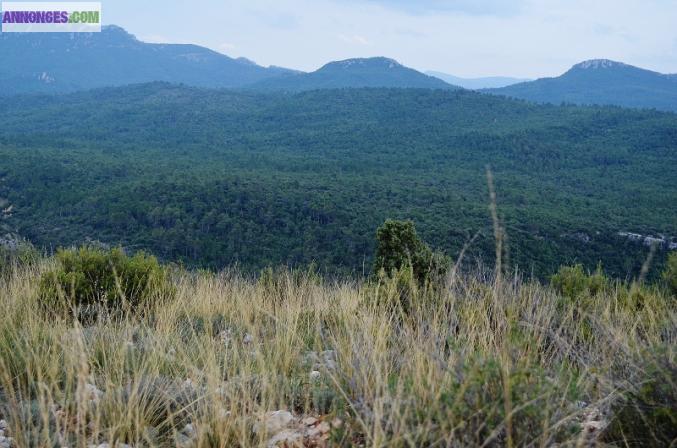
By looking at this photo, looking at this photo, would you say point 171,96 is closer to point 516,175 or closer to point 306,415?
point 516,175

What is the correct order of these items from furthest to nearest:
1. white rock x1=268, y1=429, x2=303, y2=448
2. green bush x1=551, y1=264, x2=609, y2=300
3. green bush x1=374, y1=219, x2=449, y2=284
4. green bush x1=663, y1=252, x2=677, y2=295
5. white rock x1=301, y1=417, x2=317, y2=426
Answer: green bush x1=663, y1=252, x2=677, y2=295 < green bush x1=551, y1=264, x2=609, y2=300 < green bush x1=374, y1=219, x2=449, y2=284 < white rock x1=301, y1=417, x2=317, y2=426 < white rock x1=268, y1=429, x2=303, y2=448

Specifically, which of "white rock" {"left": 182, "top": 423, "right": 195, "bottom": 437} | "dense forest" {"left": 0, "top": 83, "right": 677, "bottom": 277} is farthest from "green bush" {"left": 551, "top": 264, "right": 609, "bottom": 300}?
"white rock" {"left": 182, "top": 423, "right": 195, "bottom": 437}

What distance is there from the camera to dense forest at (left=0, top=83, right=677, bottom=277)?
133 feet

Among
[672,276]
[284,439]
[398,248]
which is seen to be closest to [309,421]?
[284,439]

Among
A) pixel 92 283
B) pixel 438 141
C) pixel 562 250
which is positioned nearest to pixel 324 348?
pixel 92 283

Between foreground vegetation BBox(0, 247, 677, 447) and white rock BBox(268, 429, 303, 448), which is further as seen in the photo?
white rock BBox(268, 429, 303, 448)

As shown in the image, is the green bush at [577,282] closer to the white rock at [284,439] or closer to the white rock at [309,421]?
the white rock at [309,421]

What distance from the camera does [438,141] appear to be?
3890 inches

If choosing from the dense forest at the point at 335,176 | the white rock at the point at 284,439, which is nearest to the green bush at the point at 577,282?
the dense forest at the point at 335,176

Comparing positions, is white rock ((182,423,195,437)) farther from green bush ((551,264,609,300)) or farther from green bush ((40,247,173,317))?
green bush ((551,264,609,300))

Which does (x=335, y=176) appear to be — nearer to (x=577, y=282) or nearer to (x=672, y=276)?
(x=672, y=276)

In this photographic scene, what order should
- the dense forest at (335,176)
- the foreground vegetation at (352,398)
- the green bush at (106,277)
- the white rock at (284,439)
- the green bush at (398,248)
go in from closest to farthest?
the foreground vegetation at (352,398), the white rock at (284,439), the green bush at (106,277), the green bush at (398,248), the dense forest at (335,176)

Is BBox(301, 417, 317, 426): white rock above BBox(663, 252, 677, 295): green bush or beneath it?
above

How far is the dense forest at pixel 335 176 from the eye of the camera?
40.6 m
